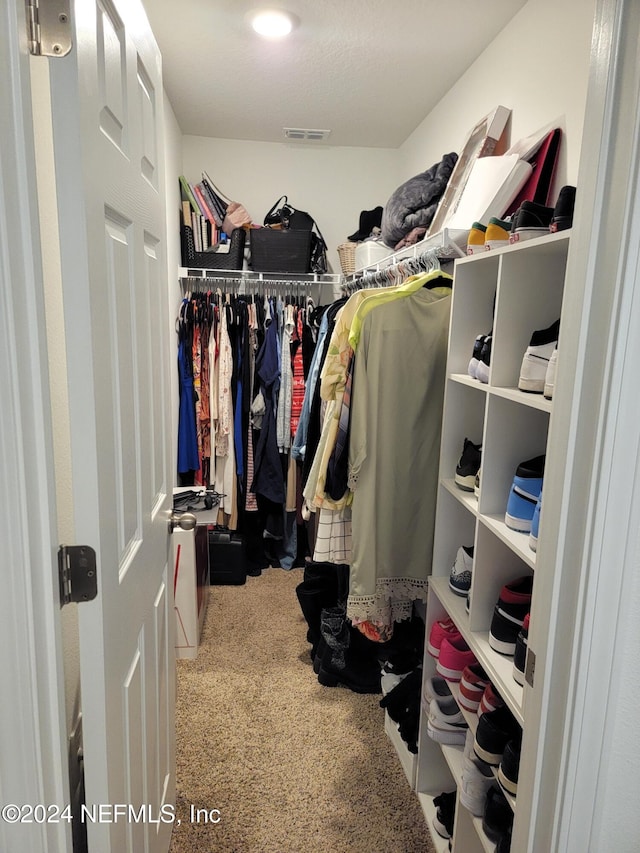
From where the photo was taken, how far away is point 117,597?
927mm

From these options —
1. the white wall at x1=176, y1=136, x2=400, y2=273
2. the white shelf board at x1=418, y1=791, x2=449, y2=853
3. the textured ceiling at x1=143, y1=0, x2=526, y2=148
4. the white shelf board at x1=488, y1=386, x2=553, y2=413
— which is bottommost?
the white shelf board at x1=418, y1=791, x2=449, y2=853

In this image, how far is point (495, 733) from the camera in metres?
1.19

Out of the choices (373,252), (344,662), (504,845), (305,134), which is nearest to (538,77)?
(373,252)

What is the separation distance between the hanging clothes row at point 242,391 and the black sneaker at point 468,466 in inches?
63.8

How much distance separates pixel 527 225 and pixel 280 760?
186 centimetres

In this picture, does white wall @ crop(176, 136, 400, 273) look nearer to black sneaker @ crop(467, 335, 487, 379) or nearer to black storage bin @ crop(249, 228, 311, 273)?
black storage bin @ crop(249, 228, 311, 273)

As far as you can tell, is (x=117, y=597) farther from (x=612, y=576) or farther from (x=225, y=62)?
(x=225, y=62)

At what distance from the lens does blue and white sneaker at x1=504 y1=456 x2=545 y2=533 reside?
1167mm

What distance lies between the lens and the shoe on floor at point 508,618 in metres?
1.23

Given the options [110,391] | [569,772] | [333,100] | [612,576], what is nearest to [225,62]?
[333,100]

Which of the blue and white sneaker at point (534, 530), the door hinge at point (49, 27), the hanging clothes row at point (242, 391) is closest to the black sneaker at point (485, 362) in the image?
the blue and white sneaker at point (534, 530)

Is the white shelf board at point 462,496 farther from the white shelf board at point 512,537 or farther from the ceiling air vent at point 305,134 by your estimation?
the ceiling air vent at point 305,134

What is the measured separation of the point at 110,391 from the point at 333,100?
2398 millimetres

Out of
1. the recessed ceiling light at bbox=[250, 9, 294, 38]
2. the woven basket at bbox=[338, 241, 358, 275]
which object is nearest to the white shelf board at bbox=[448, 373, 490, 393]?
the recessed ceiling light at bbox=[250, 9, 294, 38]
